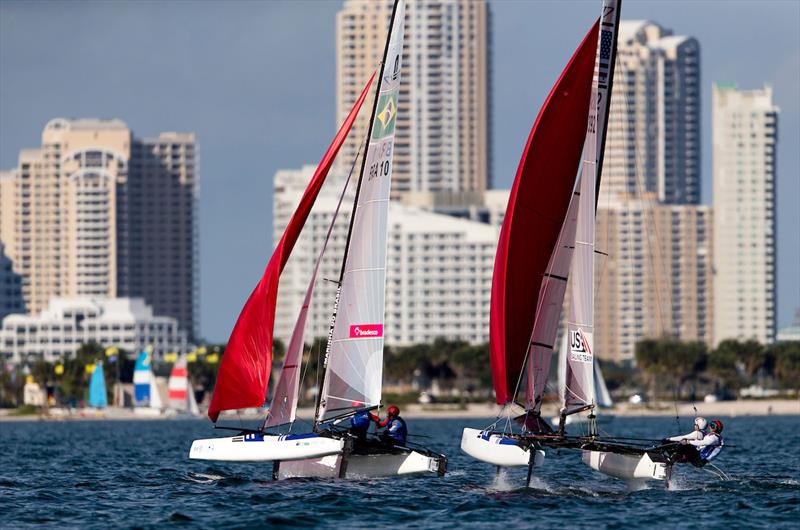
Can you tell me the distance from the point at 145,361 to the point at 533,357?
13523cm

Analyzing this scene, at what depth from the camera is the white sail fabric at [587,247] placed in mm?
38938

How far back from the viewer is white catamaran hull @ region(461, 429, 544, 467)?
37719 mm

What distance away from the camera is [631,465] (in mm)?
38344

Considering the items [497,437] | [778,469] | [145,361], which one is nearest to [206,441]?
[497,437]

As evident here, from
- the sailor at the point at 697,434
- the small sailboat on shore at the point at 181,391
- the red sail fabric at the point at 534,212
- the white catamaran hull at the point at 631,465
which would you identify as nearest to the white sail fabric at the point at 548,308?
the red sail fabric at the point at 534,212

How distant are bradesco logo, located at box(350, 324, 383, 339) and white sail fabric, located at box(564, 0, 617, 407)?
500 centimetres

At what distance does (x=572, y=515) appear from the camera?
35.3 metres

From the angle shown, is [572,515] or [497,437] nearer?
[572,515]

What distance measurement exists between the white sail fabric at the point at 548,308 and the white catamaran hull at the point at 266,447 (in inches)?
197

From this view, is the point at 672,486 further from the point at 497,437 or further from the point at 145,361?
the point at 145,361

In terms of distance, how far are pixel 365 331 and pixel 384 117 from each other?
5.59 metres

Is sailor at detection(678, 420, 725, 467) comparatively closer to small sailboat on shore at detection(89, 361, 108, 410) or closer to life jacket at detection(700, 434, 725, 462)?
life jacket at detection(700, 434, 725, 462)

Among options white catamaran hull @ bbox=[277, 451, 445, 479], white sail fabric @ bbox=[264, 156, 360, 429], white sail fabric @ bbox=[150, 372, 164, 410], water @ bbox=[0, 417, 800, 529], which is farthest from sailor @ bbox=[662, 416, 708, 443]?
white sail fabric @ bbox=[150, 372, 164, 410]

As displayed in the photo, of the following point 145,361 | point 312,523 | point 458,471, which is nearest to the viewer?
point 312,523
